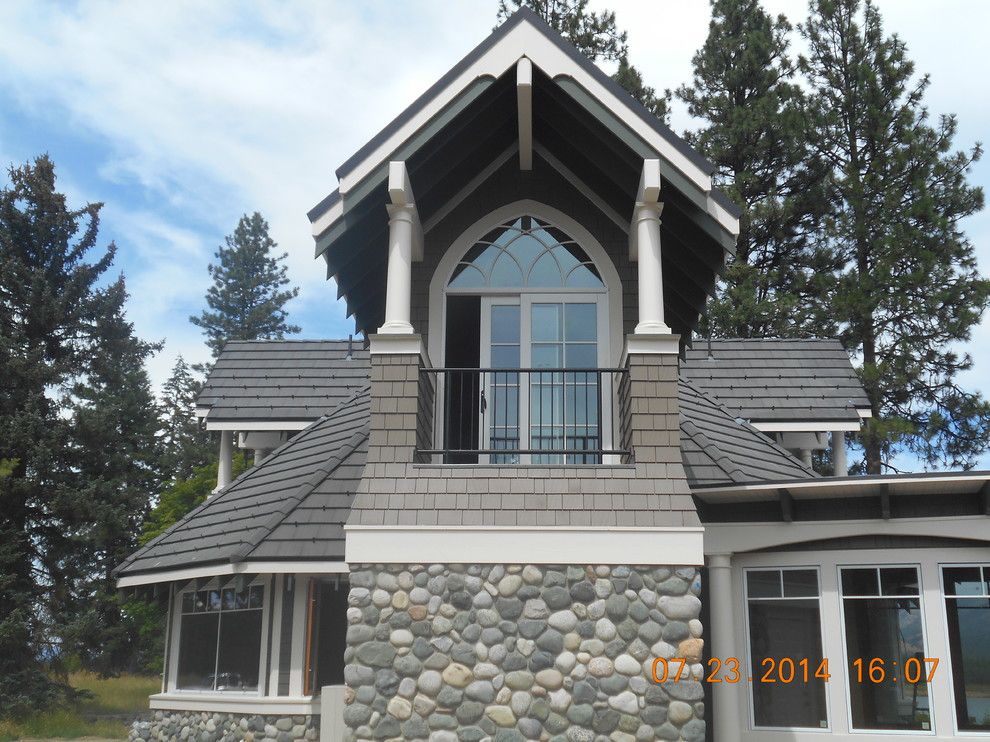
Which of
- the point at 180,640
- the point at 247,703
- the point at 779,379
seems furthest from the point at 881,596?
the point at 180,640

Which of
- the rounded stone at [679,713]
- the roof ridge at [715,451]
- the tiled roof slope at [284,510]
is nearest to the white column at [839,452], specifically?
the roof ridge at [715,451]

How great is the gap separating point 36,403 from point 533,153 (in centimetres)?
1902

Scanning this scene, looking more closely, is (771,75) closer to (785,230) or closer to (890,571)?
(785,230)

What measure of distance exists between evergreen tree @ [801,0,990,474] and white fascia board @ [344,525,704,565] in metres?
18.6

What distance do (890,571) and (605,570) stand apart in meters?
3.02

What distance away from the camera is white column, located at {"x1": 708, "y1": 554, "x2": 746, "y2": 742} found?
8883mm

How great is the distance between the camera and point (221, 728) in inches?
392

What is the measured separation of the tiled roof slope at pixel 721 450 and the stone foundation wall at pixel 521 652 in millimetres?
2084

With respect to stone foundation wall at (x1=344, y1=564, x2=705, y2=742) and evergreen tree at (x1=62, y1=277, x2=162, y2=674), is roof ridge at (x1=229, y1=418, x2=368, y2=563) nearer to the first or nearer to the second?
stone foundation wall at (x1=344, y1=564, x2=705, y2=742)

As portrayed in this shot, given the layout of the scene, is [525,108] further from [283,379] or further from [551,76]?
[283,379]

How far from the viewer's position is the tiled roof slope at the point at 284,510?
9.69m

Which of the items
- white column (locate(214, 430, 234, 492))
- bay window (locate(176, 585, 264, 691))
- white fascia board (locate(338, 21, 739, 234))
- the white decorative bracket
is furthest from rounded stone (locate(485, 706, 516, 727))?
white column (locate(214, 430, 234, 492))

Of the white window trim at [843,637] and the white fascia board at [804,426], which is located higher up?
the white fascia board at [804,426]

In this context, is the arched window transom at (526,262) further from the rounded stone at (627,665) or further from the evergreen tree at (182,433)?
the evergreen tree at (182,433)
